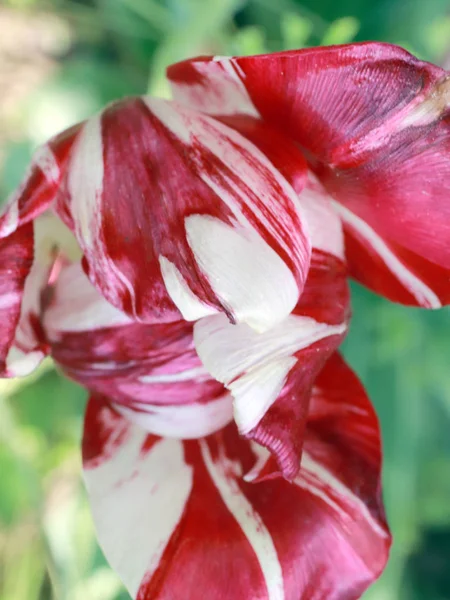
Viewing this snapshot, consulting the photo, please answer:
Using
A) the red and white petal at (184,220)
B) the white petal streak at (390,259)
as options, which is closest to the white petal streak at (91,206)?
the red and white petal at (184,220)

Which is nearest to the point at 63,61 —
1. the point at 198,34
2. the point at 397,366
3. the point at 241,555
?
the point at 198,34

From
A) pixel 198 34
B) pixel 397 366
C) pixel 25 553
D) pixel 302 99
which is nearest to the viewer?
pixel 302 99

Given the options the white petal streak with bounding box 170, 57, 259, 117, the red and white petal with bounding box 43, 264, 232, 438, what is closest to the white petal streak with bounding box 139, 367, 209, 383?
the red and white petal with bounding box 43, 264, 232, 438

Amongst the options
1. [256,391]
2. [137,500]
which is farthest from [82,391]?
[256,391]

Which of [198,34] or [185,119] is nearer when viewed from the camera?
[185,119]

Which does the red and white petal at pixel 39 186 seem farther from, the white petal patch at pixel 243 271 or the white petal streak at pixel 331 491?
the white petal streak at pixel 331 491

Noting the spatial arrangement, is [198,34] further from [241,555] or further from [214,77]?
[241,555]
